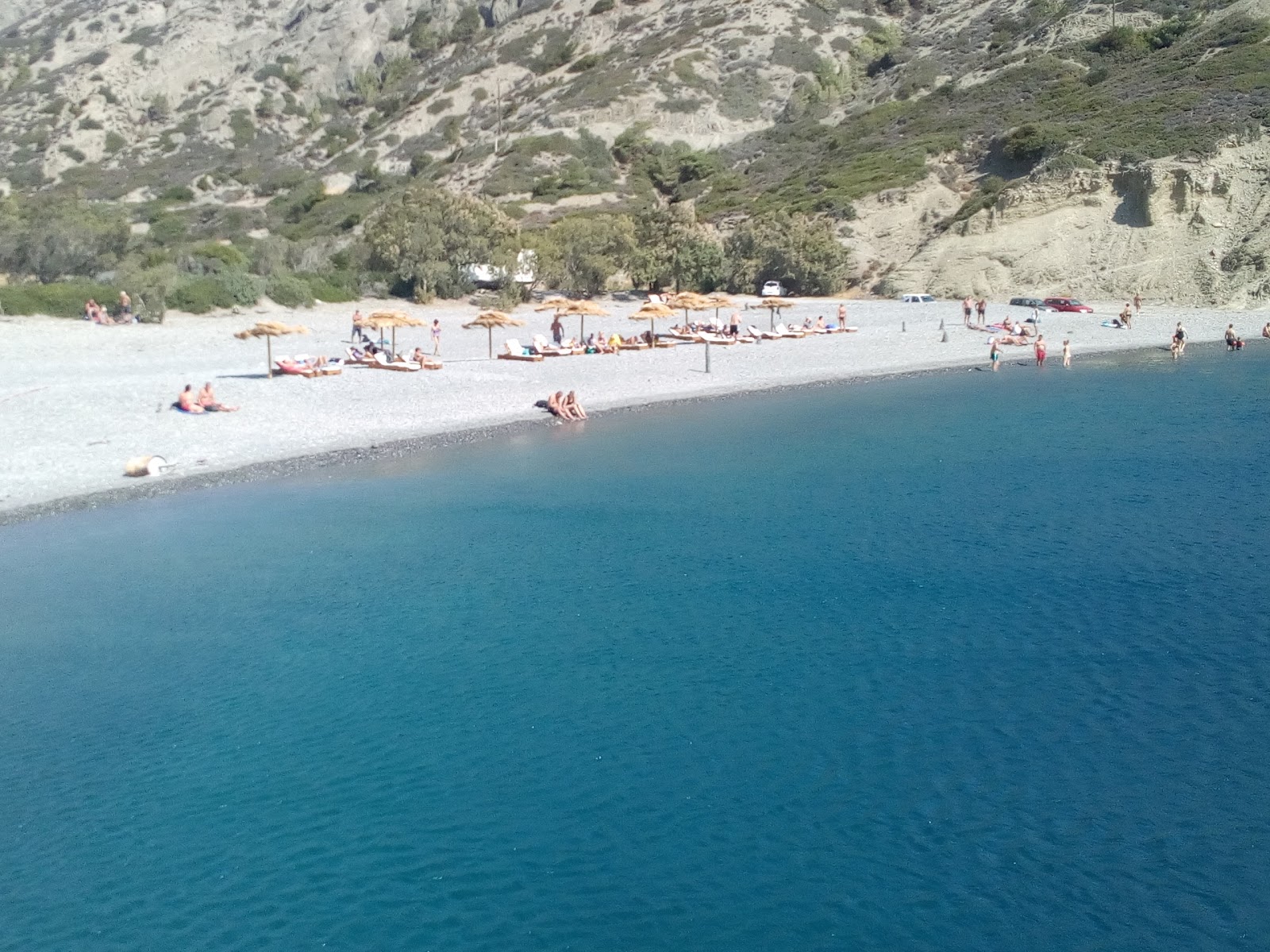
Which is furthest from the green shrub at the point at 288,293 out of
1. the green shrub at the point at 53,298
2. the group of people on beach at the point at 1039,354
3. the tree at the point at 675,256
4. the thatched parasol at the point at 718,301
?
the group of people on beach at the point at 1039,354

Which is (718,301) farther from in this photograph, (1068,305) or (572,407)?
(1068,305)

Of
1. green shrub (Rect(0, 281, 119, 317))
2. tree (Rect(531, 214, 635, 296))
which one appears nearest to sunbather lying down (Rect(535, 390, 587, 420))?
green shrub (Rect(0, 281, 119, 317))

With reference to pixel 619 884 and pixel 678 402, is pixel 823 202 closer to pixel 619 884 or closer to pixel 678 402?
pixel 678 402

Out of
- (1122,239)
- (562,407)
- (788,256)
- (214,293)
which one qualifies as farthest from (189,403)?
(1122,239)

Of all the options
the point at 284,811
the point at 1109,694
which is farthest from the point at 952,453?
the point at 284,811

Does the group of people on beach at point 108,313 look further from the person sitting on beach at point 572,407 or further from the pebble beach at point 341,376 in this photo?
the person sitting on beach at point 572,407
